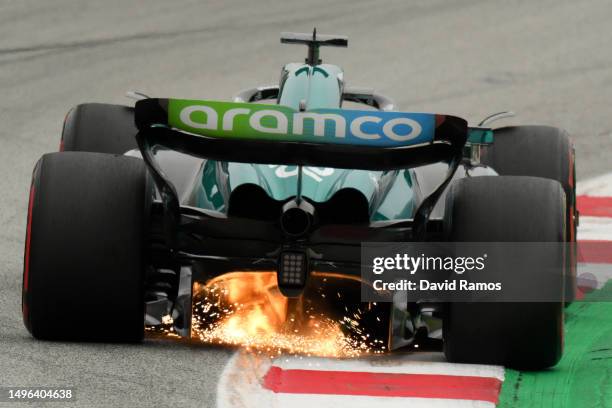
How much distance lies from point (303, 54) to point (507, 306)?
10570 mm

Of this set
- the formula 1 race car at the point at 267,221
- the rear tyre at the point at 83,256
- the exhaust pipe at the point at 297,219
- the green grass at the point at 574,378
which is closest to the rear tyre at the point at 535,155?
the green grass at the point at 574,378

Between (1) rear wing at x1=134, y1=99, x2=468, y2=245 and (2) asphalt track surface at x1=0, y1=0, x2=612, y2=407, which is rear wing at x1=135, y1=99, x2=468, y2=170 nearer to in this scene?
(1) rear wing at x1=134, y1=99, x2=468, y2=245

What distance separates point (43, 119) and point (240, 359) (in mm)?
7849

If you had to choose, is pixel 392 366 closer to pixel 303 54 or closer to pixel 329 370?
pixel 329 370

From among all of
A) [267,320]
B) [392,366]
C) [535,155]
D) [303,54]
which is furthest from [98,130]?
[303,54]

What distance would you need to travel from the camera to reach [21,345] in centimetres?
671

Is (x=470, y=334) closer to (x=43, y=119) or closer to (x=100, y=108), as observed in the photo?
(x=100, y=108)

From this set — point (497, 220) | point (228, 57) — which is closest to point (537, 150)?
point (497, 220)

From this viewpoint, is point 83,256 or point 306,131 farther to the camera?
point 83,256

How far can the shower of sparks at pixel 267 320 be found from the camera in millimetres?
7168

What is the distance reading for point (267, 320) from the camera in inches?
288

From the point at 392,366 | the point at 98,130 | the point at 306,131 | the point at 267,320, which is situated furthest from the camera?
the point at 98,130

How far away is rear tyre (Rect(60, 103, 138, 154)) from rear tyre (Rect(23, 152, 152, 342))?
2.23 meters

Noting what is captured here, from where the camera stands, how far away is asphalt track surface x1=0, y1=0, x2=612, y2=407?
48.2 feet
